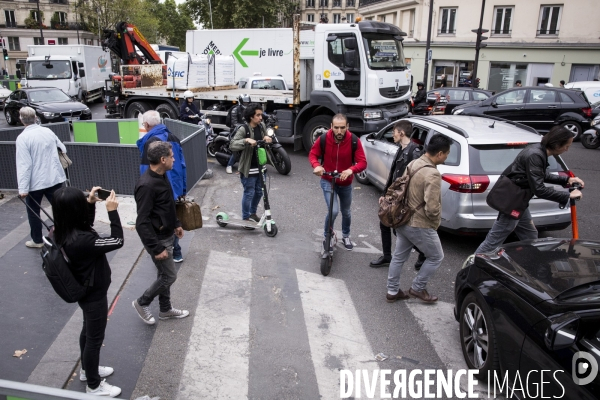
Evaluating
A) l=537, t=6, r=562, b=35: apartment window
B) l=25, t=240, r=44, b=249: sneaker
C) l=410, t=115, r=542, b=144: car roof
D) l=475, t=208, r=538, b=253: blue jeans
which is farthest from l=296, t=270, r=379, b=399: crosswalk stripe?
l=537, t=6, r=562, b=35: apartment window

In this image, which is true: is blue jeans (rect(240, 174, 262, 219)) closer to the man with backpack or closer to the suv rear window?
the man with backpack

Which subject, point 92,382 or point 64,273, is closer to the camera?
point 64,273

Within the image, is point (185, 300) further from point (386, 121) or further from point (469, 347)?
point (386, 121)

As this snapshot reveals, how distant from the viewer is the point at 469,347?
4012 millimetres

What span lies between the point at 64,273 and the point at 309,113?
9.89 meters

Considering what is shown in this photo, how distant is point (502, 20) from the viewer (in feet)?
105

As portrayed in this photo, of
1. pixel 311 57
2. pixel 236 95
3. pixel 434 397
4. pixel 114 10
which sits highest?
pixel 114 10

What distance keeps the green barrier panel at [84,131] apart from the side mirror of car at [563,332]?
1135 centimetres

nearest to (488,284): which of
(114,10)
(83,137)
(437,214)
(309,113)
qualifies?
(437,214)

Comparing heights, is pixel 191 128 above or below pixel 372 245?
above

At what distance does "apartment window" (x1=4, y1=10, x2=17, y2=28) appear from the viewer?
56875mm

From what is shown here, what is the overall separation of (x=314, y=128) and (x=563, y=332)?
9.95 m

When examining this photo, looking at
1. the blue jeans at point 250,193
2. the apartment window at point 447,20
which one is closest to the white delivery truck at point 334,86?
the blue jeans at point 250,193

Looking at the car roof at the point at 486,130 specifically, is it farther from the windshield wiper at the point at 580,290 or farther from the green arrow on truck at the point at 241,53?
the green arrow on truck at the point at 241,53
